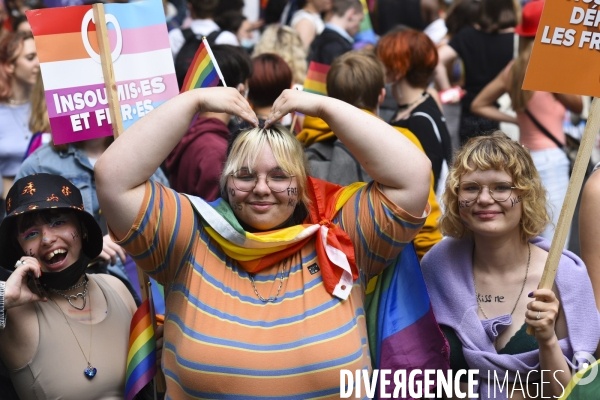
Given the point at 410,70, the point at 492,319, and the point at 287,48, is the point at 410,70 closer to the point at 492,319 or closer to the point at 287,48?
the point at 287,48

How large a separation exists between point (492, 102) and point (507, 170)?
3178 mm

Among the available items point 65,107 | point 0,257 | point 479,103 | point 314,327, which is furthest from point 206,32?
point 314,327

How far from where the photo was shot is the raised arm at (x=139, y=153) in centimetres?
292

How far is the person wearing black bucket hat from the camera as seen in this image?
313 cm

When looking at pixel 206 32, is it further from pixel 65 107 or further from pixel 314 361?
pixel 314 361

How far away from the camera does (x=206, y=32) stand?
7375 mm

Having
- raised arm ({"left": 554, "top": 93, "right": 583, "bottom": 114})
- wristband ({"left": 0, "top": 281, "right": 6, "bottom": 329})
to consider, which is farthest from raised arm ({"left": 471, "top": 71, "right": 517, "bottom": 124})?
wristband ({"left": 0, "top": 281, "right": 6, "bottom": 329})

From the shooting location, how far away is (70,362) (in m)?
3.21

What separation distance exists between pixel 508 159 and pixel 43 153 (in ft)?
7.65

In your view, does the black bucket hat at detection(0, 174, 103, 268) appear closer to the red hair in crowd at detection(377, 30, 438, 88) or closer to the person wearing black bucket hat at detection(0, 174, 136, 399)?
the person wearing black bucket hat at detection(0, 174, 136, 399)

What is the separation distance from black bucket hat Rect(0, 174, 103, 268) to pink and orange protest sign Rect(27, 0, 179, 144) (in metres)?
0.35

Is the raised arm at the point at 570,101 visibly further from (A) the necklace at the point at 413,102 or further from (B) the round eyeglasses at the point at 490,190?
(B) the round eyeglasses at the point at 490,190

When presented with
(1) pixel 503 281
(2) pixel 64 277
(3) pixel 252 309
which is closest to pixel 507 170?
(1) pixel 503 281

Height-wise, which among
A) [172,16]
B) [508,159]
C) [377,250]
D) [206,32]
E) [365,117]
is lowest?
[172,16]
